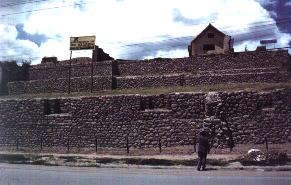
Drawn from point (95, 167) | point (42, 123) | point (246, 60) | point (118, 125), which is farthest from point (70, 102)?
point (246, 60)

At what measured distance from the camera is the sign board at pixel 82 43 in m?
41.9

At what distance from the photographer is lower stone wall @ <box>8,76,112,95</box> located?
139ft

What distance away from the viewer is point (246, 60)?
39.9 metres

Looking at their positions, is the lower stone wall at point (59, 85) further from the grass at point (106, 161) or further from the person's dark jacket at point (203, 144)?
the person's dark jacket at point (203, 144)

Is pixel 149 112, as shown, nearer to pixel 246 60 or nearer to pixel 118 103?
pixel 118 103

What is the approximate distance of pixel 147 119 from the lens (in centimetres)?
2775

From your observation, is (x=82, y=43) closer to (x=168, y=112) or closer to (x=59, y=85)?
(x=59, y=85)

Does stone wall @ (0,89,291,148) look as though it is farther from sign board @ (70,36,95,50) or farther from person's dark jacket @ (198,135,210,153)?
sign board @ (70,36,95,50)

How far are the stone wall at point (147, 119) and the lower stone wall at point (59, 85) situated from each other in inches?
419

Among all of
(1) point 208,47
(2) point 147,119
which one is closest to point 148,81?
(2) point 147,119

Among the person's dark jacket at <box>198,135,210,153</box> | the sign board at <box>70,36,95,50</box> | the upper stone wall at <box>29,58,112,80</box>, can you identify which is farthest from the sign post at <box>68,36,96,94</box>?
the person's dark jacket at <box>198,135,210,153</box>

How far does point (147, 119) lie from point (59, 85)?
20.0 metres

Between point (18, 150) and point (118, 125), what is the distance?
7229 millimetres

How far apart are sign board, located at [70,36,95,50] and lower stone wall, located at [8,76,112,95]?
10.4 ft
